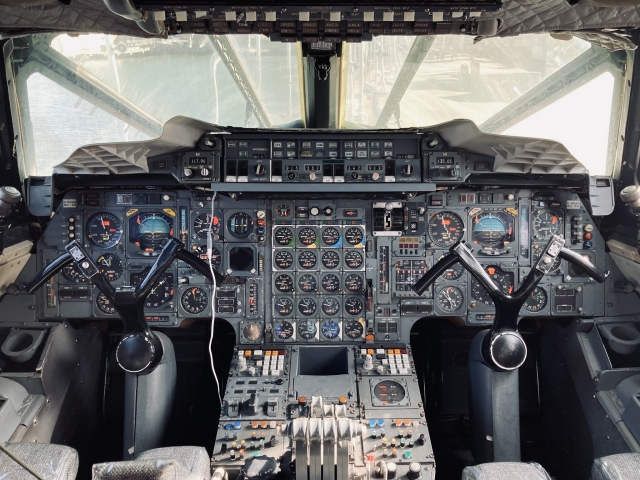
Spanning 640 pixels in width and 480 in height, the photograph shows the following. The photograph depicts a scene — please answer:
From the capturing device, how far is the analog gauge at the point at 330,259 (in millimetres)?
4289

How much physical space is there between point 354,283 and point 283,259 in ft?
1.81

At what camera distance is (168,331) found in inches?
→ 187

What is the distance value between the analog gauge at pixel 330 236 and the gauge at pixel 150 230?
3.68 feet

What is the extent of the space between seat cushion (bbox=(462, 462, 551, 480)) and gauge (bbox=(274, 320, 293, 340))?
2019 millimetres

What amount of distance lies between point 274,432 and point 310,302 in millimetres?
1149

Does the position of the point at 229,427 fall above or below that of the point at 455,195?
below

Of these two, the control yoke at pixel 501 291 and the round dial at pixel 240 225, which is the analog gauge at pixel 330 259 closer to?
the round dial at pixel 240 225

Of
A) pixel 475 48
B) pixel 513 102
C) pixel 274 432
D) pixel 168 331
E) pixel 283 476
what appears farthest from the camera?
pixel 168 331

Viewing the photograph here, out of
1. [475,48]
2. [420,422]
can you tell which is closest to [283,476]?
[420,422]

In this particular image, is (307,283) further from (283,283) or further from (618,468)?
(618,468)

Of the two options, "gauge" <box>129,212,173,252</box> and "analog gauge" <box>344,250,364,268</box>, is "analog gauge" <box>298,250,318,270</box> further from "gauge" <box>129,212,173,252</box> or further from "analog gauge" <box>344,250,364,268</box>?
"gauge" <box>129,212,173,252</box>

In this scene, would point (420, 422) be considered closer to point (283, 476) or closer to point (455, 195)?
point (283, 476)

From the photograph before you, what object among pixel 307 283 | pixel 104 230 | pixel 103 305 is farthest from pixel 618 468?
pixel 104 230

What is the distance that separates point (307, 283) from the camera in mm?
4297
